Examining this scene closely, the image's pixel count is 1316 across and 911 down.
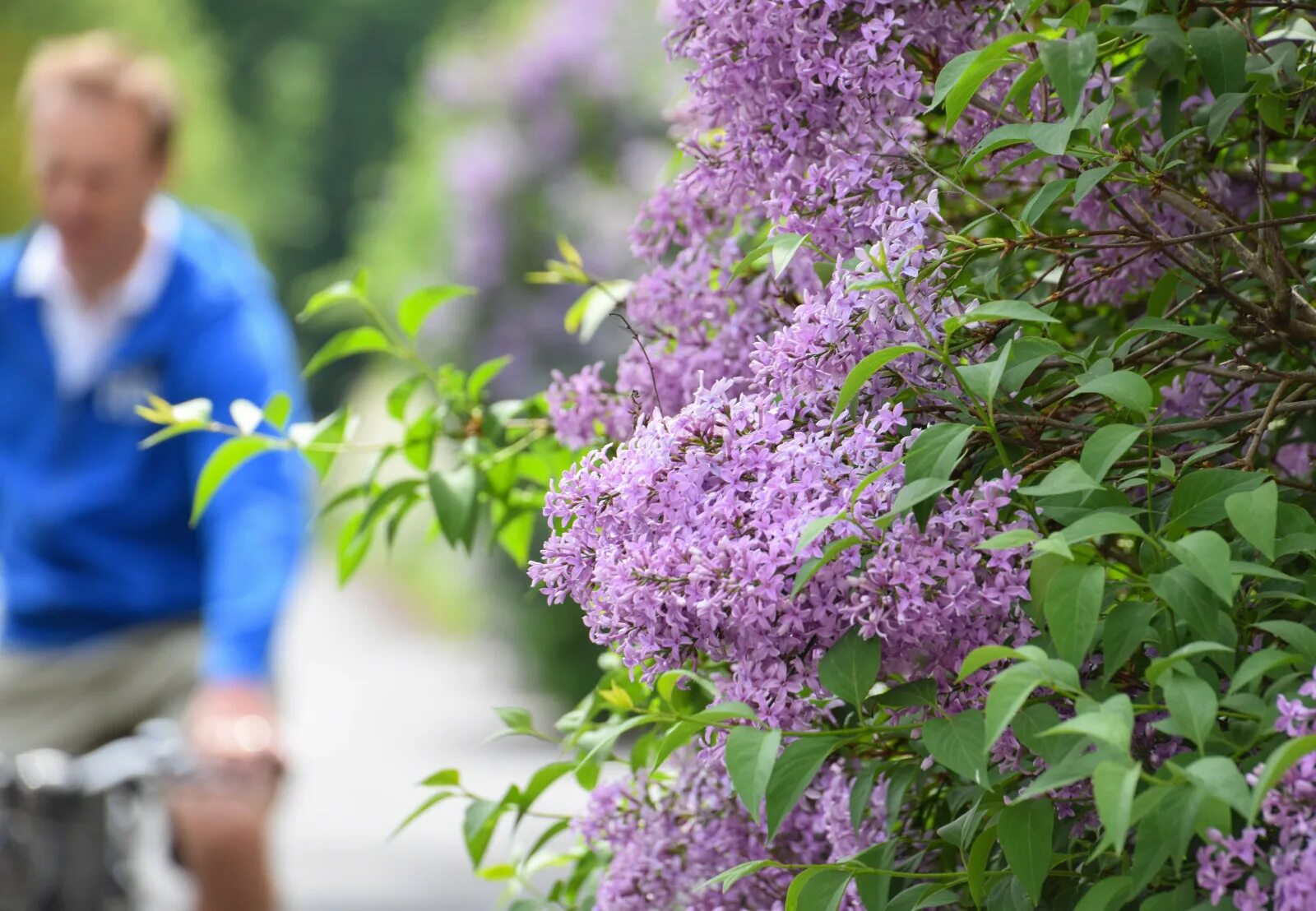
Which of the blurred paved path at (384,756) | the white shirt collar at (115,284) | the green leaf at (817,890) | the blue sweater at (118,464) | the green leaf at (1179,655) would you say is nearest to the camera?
the green leaf at (1179,655)

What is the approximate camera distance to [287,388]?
390 cm

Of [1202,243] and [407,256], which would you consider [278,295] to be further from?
[1202,243]

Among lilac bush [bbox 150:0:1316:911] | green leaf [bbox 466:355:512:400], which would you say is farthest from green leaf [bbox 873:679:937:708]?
green leaf [bbox 466:355:512:400]

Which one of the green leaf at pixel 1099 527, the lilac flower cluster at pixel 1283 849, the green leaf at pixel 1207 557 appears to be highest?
the green leaf at pixel 1099 527

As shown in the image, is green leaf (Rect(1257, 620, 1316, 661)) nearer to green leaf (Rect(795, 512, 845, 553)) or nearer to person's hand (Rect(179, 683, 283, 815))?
green leaf (Rect(795, 512, 845, 553))

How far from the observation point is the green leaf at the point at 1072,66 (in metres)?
1.24

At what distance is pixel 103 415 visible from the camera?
12.7 feet

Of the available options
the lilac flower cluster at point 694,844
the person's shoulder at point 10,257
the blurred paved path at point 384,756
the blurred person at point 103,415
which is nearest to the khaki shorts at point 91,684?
the blurred person at point 103,415

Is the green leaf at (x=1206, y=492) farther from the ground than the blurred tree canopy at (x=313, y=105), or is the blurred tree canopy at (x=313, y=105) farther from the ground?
the blurred tree canopy at (x=313, y=105)

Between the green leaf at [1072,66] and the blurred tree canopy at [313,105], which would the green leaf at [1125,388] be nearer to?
the green leaf at [1072,66]

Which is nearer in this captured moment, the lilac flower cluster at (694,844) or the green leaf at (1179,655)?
the green leaf at (1179,655)

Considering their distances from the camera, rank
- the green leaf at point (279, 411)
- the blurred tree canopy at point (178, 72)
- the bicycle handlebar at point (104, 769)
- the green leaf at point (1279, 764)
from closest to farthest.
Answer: the green leaf at point (1279, 764) < the green leaf at point (279, 411) < the bicycle handlebar at point (104, 769) < the blurred tree canopy at point (178, 72)

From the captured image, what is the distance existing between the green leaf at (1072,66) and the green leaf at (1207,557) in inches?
13.6

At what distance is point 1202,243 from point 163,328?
9.21 feet
